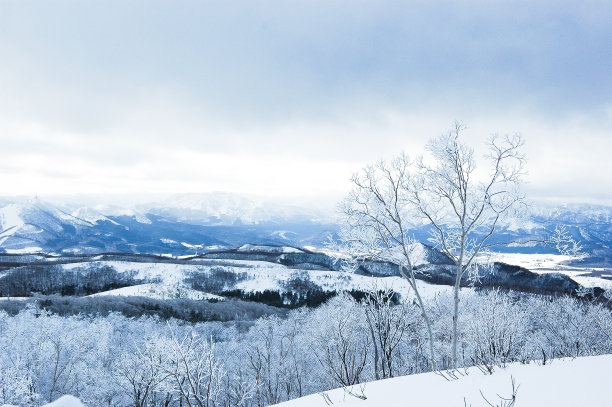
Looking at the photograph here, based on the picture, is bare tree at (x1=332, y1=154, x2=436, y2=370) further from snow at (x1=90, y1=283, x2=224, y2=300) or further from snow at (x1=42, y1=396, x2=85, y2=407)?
snow at (x1=90, y1=283, x2=224, y2=300)

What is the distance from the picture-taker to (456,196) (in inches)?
523

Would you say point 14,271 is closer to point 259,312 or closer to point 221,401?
point 259,312

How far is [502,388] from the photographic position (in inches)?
218

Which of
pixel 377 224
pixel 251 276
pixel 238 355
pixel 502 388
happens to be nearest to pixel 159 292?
pixel 251 276

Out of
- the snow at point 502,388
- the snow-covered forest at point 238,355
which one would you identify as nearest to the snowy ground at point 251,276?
the snow-covered forest at point 238,355

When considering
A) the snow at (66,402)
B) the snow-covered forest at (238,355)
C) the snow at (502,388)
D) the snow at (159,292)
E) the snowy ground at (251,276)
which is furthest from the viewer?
the snowy ground at (251,276)

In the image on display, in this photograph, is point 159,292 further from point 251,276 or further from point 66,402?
point 66,402

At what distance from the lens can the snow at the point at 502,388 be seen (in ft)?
15.9

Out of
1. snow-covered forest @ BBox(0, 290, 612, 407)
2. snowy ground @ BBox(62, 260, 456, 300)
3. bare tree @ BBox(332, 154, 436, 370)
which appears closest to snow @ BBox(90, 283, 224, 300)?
snowy ground @ BBox(62, 260, 456, 300)

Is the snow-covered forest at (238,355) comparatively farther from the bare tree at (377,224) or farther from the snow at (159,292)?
the snow at (159,292)

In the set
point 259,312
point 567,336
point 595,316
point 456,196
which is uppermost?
point 456,196

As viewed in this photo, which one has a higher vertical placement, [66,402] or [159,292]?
[66,402]

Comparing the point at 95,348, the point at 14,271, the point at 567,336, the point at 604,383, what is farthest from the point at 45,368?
the point at 14,271

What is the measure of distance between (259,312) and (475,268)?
98953mm
